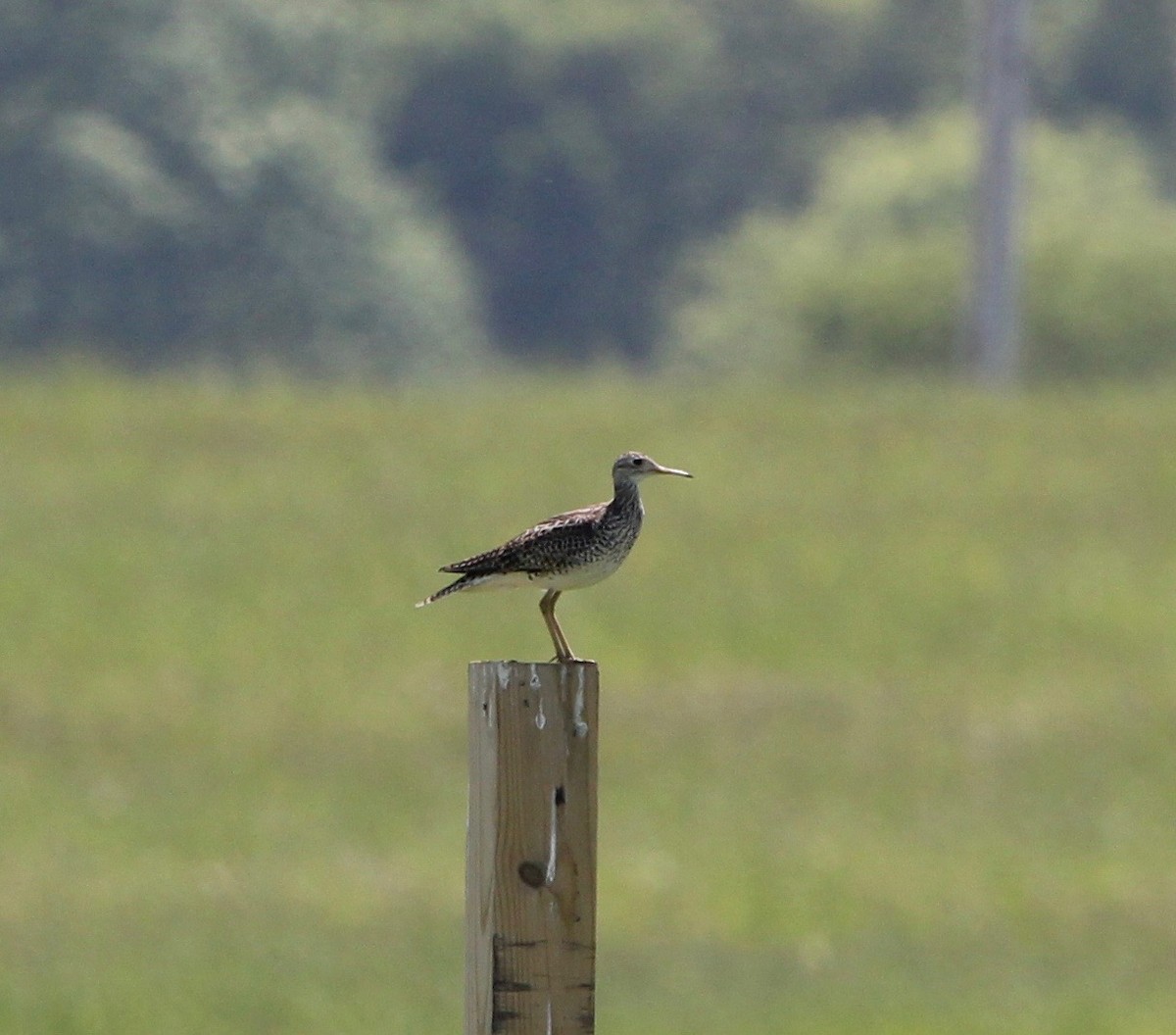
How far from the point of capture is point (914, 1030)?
16328mm

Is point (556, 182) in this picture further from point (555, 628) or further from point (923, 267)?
point (555, 628)

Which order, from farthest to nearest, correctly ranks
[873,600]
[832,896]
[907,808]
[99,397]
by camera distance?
1. [99,397]
2. [873,600]
3. [907,808]
4. [832,896]

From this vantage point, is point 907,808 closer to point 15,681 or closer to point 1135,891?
point 1135,891

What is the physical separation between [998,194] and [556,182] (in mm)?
45377

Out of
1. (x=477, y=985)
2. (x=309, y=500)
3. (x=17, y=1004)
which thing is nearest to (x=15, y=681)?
(x=309, y=500)

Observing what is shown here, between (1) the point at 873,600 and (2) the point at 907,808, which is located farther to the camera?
(1) the point at 873,600

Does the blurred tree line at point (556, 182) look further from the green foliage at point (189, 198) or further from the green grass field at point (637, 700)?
the green grass field at point (637, 700)

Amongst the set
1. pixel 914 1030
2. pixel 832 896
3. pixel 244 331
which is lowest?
pixel 914 1030

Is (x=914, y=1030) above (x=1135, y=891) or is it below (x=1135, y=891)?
below

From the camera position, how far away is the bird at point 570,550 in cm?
741

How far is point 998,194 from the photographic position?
43.4m

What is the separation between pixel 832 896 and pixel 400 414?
16.6 metres

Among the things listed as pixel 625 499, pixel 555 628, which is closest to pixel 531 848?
pixel 555 628

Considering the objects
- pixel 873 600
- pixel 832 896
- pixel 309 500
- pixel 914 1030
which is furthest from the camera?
pixel 309 500
